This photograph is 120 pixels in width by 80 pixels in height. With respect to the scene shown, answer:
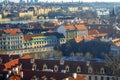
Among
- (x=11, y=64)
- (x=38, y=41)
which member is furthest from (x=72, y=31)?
(x=11, y=64)

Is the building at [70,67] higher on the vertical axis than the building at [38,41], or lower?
higher

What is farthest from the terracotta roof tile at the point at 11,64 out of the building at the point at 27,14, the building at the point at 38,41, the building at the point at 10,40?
the building at the point at 27,14

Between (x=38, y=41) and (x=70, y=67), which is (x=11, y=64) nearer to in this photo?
(x=70, y=67)

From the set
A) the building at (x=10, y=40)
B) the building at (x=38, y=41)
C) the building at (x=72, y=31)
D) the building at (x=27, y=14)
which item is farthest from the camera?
the building at (x=27, y=14)

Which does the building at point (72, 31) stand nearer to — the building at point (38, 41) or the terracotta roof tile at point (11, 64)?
the building at point (38, 41)

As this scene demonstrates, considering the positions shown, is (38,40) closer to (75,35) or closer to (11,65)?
(75,35)

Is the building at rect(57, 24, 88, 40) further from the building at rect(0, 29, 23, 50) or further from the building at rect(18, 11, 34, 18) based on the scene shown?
the building at rect(18, 11, 34, 18)

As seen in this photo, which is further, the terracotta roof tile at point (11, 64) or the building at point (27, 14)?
the building at point (27, 14)
